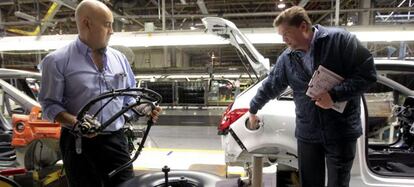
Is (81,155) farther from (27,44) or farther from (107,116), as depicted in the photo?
(27,44)

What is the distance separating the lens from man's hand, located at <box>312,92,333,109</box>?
5.64 feet

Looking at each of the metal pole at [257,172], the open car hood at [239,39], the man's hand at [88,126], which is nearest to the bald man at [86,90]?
the man's hand at [88,126]

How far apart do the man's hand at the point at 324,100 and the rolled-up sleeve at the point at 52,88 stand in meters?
1.44

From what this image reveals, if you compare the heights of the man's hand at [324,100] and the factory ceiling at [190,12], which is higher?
the factory ceiling at [190,12]

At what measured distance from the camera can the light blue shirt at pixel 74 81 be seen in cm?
170

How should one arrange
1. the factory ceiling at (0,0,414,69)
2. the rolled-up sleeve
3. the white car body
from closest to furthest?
the rolled-up sleeve
the white car body
the factory ceiling at (0,0,414,69)

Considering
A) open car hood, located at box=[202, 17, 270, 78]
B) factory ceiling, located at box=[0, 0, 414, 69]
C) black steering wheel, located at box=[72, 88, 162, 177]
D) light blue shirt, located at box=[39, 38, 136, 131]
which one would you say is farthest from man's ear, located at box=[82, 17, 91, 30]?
factory ceiling, located at box=[0, 0, 414, 69]

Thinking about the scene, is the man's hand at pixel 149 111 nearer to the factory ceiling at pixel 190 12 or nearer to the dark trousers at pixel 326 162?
the dark trousers at pixel 326 162

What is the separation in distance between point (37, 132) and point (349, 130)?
307 cm

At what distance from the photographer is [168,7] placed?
8766 mm

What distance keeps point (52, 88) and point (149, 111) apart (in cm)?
55

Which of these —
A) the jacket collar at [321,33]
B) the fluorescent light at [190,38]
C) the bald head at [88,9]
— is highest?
the fluorescent light at [190,38]

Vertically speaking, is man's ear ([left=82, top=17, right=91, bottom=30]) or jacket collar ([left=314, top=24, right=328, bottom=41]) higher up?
man's ear ([left=82, top=17, right=91, bottom=30])

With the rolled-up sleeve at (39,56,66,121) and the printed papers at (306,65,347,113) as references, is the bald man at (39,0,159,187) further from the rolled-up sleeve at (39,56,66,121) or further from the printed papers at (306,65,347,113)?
the printed papers at (306,65,347,113)
